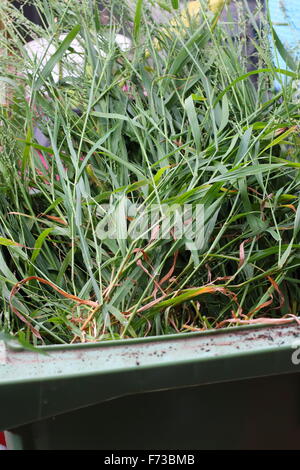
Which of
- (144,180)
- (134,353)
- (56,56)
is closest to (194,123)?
(144,180)

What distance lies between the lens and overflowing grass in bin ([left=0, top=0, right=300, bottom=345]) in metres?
0.67

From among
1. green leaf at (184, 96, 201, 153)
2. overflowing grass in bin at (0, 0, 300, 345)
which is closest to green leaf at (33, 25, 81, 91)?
overflowing grass in bin at (0, 0, 300, 345)

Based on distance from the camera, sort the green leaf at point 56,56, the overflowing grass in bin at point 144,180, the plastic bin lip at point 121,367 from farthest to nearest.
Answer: the green leaf at point 56,56
the overflowing grass in bin at point 144,180
the plastic bin lip at point 121,367

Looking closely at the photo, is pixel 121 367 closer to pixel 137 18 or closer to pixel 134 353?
pixel 134 353

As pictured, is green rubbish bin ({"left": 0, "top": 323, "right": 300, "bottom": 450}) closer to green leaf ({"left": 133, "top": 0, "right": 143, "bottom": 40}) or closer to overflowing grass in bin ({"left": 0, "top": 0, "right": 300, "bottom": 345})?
overflowing grass in bin ({"left": 0, "top": 0, "right": 300, "bottom": 345})

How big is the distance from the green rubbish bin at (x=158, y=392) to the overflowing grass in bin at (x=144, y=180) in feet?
0.20

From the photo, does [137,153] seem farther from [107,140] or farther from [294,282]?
[294,282]

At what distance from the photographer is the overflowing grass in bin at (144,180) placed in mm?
665

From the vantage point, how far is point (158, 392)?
0.55 m

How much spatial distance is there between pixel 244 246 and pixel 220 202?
8 cm

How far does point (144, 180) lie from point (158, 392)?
248mm

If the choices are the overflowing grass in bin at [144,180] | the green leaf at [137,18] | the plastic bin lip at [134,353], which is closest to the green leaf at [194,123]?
the overflowing grass in bin at [144,180]

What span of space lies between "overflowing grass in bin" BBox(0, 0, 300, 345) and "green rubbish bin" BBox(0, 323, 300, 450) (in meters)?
0.06

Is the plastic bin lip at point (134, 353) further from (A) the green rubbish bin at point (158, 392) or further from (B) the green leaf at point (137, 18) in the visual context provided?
(B) the green leaf at point (137, 18)
